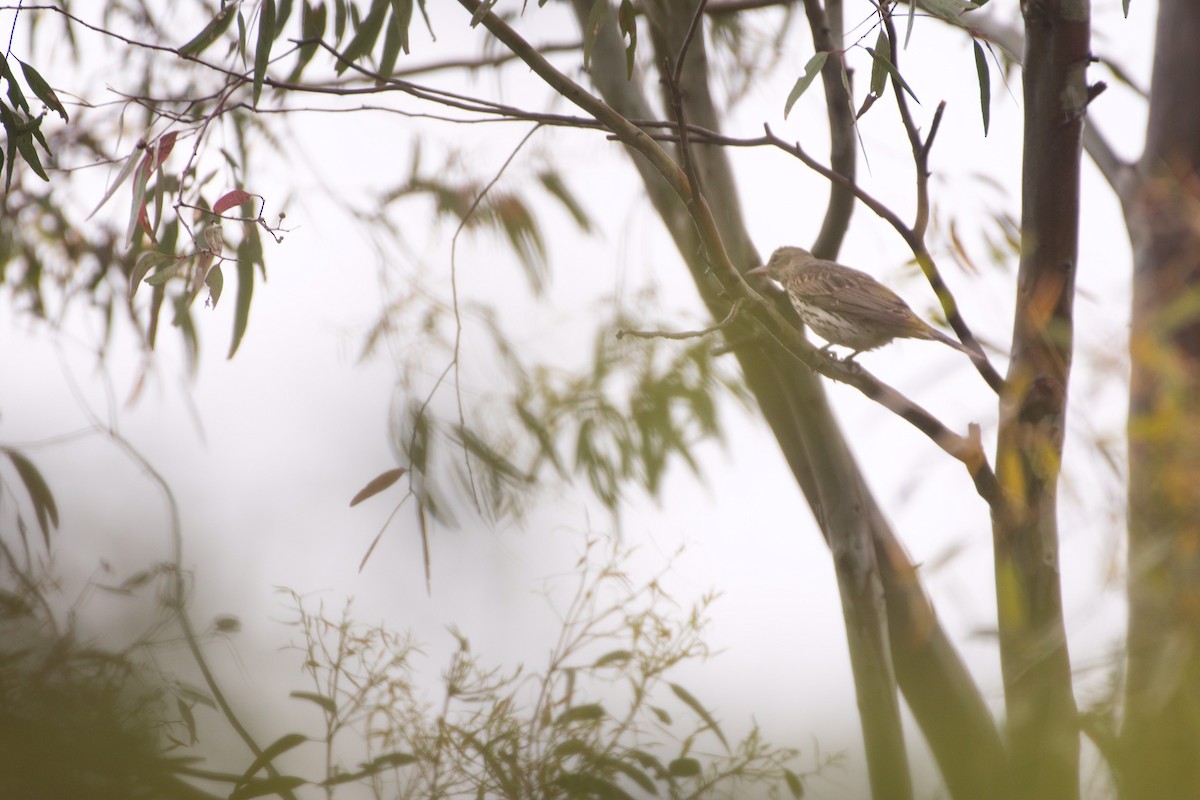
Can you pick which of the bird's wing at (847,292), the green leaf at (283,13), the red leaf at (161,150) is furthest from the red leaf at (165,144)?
the bird's wing at (847,292)

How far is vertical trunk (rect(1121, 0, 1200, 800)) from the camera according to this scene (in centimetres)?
134

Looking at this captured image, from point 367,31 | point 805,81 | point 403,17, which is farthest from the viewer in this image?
point 367,31

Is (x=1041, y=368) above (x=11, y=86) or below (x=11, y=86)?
below

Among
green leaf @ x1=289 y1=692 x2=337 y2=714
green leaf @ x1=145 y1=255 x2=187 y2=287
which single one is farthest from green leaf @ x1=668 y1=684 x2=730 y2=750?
green leaf @ x1=145 y1=255 x2=187 y2=287

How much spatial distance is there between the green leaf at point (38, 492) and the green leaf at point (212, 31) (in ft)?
3.27

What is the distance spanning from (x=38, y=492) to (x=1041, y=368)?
6.84ft

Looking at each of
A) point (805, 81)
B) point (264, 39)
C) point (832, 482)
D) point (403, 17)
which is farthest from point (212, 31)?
point (832, 482)

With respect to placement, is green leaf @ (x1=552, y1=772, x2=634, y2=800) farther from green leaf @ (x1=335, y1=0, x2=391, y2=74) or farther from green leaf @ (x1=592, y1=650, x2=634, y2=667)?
green leaf @ (x1=335, y1=0, x2=391, y2=74)

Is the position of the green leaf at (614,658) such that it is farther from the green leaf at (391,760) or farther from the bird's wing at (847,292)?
the bird's wing at (847,292)

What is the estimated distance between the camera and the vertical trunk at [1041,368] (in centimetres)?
177

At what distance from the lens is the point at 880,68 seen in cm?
176

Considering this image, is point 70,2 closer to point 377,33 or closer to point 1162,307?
point 377,33

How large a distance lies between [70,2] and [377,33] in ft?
3.70

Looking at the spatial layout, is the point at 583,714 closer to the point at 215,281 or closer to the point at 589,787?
the point at 589,787
